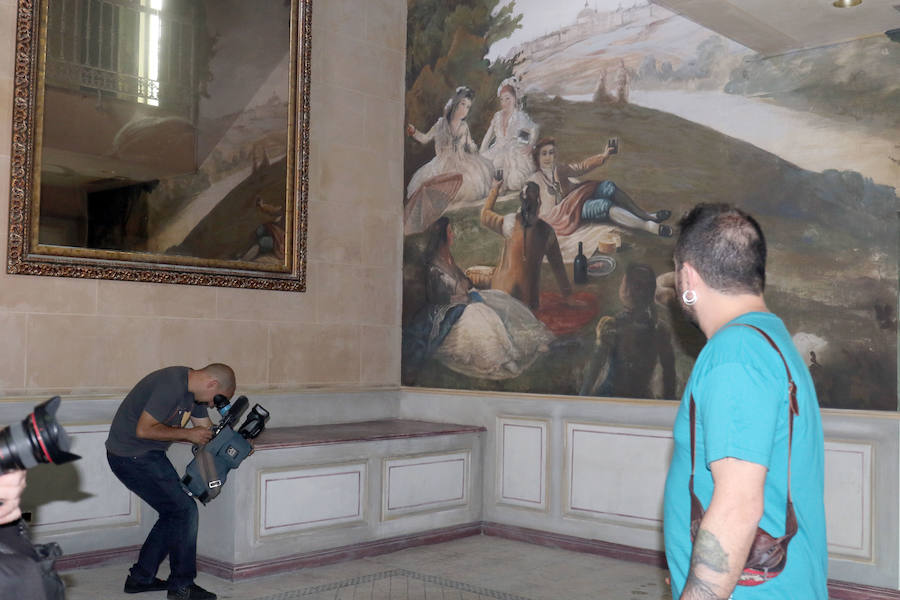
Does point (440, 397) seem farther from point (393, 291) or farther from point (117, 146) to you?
point (117, 146)

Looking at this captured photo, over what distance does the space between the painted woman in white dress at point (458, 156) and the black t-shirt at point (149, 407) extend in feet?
10.6

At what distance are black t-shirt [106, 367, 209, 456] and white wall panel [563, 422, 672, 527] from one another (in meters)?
3.04

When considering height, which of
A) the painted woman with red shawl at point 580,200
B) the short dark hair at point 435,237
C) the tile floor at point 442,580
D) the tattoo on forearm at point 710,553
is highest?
the painted woman with red shawl at point 580,200

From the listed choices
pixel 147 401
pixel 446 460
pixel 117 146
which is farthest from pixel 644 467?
pixel 117 146

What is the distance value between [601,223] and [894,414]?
246 centimetres

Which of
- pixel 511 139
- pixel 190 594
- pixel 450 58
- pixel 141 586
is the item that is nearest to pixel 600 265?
pixel 511 139

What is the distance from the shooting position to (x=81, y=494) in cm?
598

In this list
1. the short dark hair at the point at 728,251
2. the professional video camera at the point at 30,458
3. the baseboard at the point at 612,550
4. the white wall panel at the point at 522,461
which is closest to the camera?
the professional video camera at the point at 30,458

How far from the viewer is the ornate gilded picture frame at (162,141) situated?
19.4 ft

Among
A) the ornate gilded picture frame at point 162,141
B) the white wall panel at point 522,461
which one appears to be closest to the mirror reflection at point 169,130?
the ornate gilded picture frame at point 162,141

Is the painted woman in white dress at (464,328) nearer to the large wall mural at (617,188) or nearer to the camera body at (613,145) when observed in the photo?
the large wall mural at (617,188)

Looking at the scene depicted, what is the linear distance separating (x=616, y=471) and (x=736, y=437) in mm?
4888

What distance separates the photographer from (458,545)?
22.9 feet

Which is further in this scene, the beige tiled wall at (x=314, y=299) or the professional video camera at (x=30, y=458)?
the beige tiled wall at (x=314, y=299)
